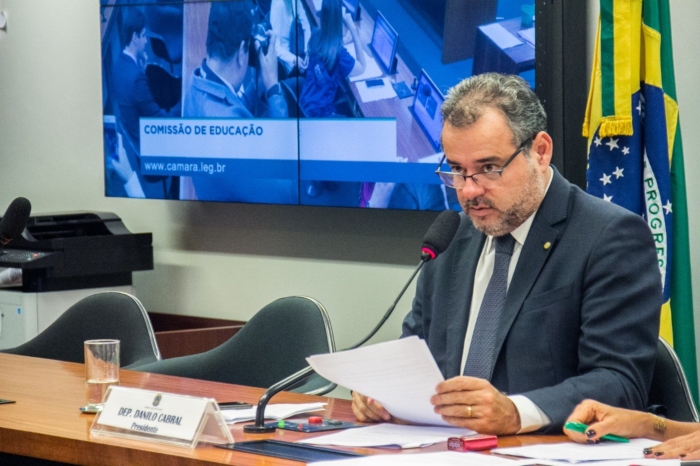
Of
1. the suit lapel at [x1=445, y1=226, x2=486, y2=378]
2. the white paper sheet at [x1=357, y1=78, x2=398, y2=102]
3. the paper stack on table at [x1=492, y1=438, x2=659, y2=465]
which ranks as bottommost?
the paper stack on table at [x1=492, y1=438, x2=659, y2=465]

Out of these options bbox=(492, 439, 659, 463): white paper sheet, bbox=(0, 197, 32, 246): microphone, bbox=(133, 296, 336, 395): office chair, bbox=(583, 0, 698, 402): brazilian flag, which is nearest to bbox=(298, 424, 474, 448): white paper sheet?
bbox=(492, 439, 659, 463): white paper sheet

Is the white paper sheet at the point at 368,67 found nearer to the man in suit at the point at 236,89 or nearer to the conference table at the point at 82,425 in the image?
the man in suit at the point at 236,89

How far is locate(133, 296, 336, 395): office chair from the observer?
10.5ft

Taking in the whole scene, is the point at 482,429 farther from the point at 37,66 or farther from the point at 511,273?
the point at 37,66

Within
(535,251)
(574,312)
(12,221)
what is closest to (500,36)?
(535,251)

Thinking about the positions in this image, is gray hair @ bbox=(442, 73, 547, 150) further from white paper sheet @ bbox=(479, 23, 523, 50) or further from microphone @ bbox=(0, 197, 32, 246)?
white paper sheet @ bbox=(479, 23, 523, 50)

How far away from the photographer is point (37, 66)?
563 centimetres

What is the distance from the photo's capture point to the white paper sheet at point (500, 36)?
12.2 feet

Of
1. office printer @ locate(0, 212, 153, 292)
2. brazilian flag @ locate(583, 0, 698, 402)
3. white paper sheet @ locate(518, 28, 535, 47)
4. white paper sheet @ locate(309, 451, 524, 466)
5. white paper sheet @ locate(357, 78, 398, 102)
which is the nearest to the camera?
white paper sheet @ locate(309, 451, 524, 466)

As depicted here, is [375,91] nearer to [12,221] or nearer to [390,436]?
[12,221]

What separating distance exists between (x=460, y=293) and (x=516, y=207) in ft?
0.82

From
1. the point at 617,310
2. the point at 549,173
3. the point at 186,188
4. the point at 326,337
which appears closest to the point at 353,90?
the point at 186,188

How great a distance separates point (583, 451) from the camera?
181 cm

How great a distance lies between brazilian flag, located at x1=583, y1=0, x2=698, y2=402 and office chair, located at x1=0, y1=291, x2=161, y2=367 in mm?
1545
